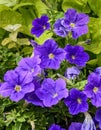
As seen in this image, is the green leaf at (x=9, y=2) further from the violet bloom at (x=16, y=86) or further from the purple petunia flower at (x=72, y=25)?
the violet bloom at (x=16, y=86)

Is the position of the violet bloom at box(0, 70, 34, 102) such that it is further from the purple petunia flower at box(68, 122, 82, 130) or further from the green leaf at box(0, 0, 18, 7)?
the green leaf at box(0, 0, 18, 7)

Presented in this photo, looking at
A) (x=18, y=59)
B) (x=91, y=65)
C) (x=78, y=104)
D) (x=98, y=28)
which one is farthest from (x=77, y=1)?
(x=78, y=104)

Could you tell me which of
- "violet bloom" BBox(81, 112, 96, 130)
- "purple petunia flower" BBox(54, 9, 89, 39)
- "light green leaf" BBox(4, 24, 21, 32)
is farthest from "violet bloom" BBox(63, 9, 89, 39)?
"violet bloom" BBox(81, 112, 96, 130)

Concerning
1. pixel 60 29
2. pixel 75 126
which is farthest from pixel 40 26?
pixel 75 126

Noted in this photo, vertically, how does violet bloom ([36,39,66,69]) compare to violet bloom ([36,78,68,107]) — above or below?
above

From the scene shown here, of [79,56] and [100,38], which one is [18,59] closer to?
[79,56]

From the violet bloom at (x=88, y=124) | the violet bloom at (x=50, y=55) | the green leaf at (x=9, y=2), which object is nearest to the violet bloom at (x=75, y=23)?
the violet bloom at (x=50, y=55)

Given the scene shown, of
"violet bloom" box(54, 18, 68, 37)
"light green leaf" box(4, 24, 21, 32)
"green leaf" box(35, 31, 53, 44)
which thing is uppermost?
"violet bloom" box(54, 18, 68, 37)
